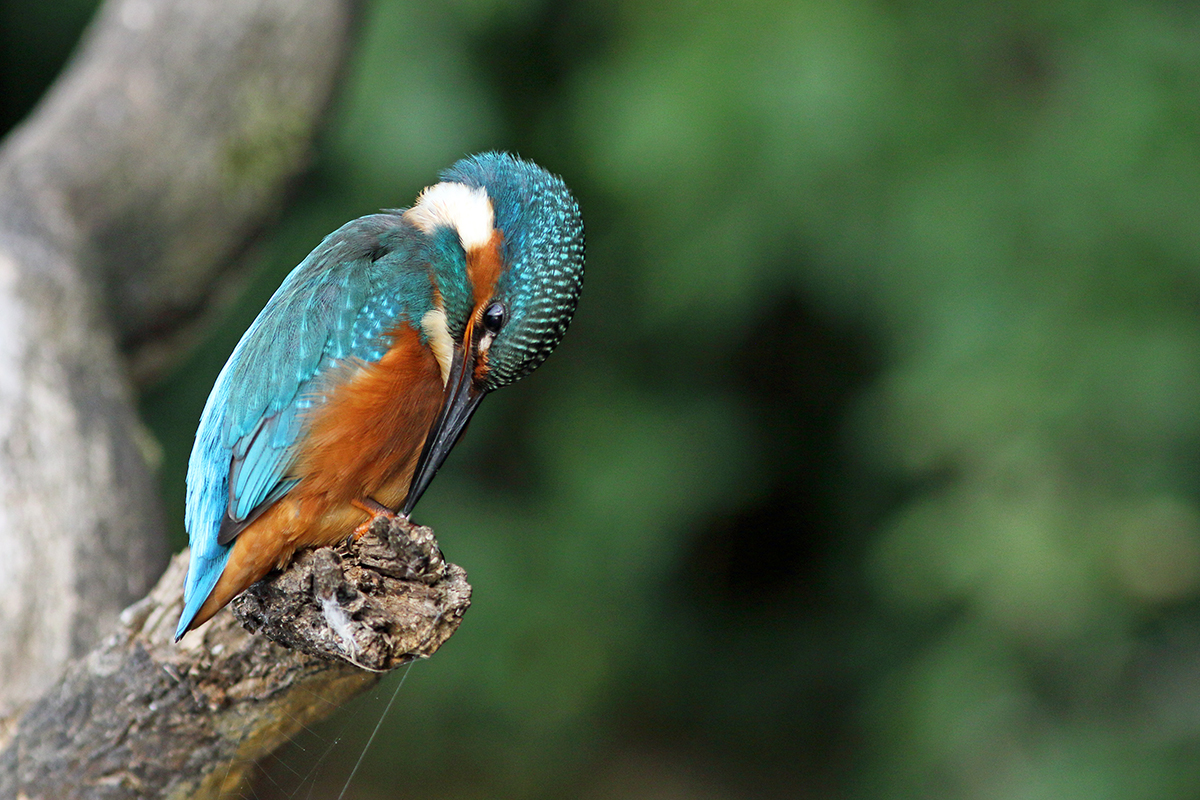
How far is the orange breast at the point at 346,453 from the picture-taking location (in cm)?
123

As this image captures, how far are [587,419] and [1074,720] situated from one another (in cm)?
149

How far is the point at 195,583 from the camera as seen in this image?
119cm

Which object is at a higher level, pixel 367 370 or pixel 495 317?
pixel 495 317

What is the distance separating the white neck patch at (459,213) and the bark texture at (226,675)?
46cm

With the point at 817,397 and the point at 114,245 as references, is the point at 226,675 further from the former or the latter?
the point at 817,397

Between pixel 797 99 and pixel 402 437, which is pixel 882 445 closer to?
pixel 797 99

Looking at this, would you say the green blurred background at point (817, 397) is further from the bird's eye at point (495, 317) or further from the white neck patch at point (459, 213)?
the white neck patch at point (459, 213)

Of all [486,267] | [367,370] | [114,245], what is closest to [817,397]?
[114,245]

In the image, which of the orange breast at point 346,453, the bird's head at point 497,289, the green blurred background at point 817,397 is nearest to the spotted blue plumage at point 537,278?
the bird's head at point 497,289

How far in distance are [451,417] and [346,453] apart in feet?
0.46

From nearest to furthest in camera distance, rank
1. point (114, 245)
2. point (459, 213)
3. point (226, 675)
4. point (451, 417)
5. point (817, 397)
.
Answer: point (226, 675) → point (451, 417) → point (459, 213) → point (114, 245) → point (817, 397)

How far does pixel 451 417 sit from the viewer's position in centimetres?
136

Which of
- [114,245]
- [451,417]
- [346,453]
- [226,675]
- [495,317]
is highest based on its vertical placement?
[114,245]

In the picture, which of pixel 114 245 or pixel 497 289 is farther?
pixel 114 245
